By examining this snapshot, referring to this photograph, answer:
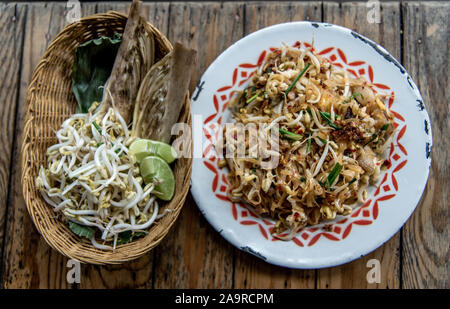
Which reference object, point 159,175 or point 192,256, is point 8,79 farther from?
point 192,256

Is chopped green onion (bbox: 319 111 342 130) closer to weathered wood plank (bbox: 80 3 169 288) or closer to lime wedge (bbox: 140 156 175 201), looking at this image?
lime wedge (bbox: 140 156 175 201)

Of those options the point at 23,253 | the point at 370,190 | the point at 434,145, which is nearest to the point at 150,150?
the point at 23,253

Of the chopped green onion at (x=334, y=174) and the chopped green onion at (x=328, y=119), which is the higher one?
the chopped green onion at (x=328, y=119)

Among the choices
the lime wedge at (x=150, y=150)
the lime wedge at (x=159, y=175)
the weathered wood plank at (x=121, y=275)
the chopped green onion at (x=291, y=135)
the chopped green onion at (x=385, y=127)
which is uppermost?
the chopped green onion at (x=385, y=127)

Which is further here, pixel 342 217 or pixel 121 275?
pixel 121 275

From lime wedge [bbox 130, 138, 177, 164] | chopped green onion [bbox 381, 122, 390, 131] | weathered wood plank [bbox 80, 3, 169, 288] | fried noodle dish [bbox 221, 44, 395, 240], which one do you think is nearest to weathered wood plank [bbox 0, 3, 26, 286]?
weathered wood plank [bbox 80, 3, 169, 288]

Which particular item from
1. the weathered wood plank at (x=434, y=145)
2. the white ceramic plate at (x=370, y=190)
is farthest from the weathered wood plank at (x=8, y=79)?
the weathered wood plank at (x=434, y=145)

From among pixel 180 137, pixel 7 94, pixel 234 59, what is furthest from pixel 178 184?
pixel 7 94

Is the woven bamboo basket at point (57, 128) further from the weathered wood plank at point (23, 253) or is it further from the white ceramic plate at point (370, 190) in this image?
the weathered wood plank at point (23, 253)
